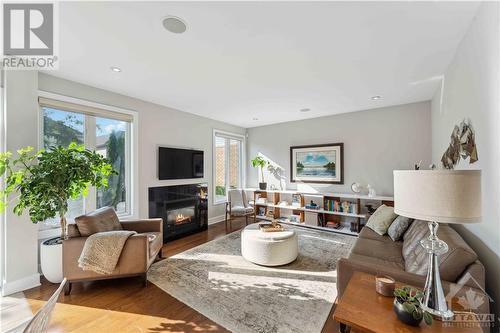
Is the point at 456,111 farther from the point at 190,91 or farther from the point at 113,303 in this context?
the point at 113,303

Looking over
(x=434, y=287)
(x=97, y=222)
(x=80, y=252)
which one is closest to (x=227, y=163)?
(x=97, y=222)

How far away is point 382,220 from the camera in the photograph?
9.68ft

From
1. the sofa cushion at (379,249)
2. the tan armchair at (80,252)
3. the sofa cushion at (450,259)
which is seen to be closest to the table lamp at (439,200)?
the sofa cushion at (450,259)

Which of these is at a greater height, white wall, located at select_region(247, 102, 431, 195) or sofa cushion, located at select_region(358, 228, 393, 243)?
white wall, located at select_region(247, 102, 431, 195)

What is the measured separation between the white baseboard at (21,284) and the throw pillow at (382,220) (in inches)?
172

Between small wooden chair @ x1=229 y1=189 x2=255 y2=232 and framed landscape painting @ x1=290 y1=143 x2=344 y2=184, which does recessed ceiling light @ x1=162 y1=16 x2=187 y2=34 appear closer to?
small wooden chair @ x1=229 y1=189 x2=255 y2=232

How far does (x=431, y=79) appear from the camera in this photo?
2.82m

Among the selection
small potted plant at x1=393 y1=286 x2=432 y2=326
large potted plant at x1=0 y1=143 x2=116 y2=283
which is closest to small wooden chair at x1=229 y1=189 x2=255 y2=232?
large potted plant at x1=0 y1=143 x2=116 y2=283

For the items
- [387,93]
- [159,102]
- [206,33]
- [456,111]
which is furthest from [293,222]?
[206,33]

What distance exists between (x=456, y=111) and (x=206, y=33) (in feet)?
8.83

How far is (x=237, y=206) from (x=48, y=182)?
355 centimetres

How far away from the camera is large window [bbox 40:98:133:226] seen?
A: 2807mm

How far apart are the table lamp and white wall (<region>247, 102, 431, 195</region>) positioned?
339 centimetres

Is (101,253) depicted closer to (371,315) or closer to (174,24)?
(174,24)
